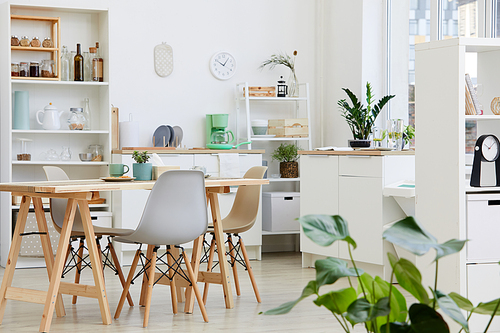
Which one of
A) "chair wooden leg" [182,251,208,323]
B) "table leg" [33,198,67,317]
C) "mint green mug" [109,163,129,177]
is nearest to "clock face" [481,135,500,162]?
"chair wooden leg" [182,251,208,323]

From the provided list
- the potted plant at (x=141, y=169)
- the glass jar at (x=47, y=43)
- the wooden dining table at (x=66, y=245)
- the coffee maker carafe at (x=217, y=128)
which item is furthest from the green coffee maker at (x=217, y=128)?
the potted plant at (x=141, y=169)

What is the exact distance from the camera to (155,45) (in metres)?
5.67

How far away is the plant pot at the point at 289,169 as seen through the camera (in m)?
5.84

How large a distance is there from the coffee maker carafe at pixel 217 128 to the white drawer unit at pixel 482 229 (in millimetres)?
2872

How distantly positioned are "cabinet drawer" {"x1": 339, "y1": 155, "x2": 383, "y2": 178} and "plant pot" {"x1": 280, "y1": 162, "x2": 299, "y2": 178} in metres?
1.22

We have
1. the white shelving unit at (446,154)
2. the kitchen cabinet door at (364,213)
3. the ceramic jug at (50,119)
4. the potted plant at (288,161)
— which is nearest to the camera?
the white shelving unit at (446,154)

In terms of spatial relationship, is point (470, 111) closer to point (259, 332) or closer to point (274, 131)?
point (259, 332)

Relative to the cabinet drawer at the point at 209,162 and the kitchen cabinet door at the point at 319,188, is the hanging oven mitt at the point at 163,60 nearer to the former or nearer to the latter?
the cabinet drawer at the point at 209,162

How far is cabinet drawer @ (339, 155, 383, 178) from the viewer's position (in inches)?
170

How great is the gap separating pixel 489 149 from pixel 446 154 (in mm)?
250

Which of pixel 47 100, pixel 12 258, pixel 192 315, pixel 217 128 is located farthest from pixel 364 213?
pixel 47 100

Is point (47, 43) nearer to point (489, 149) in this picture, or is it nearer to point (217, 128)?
point (217, 128)

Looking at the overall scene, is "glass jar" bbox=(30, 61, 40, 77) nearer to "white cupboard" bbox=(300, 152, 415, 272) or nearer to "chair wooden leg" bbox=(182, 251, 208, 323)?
"white cupboard" bbox=(300, 152, 415, 272)

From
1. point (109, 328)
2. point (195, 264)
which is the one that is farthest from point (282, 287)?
point (109, 328)
